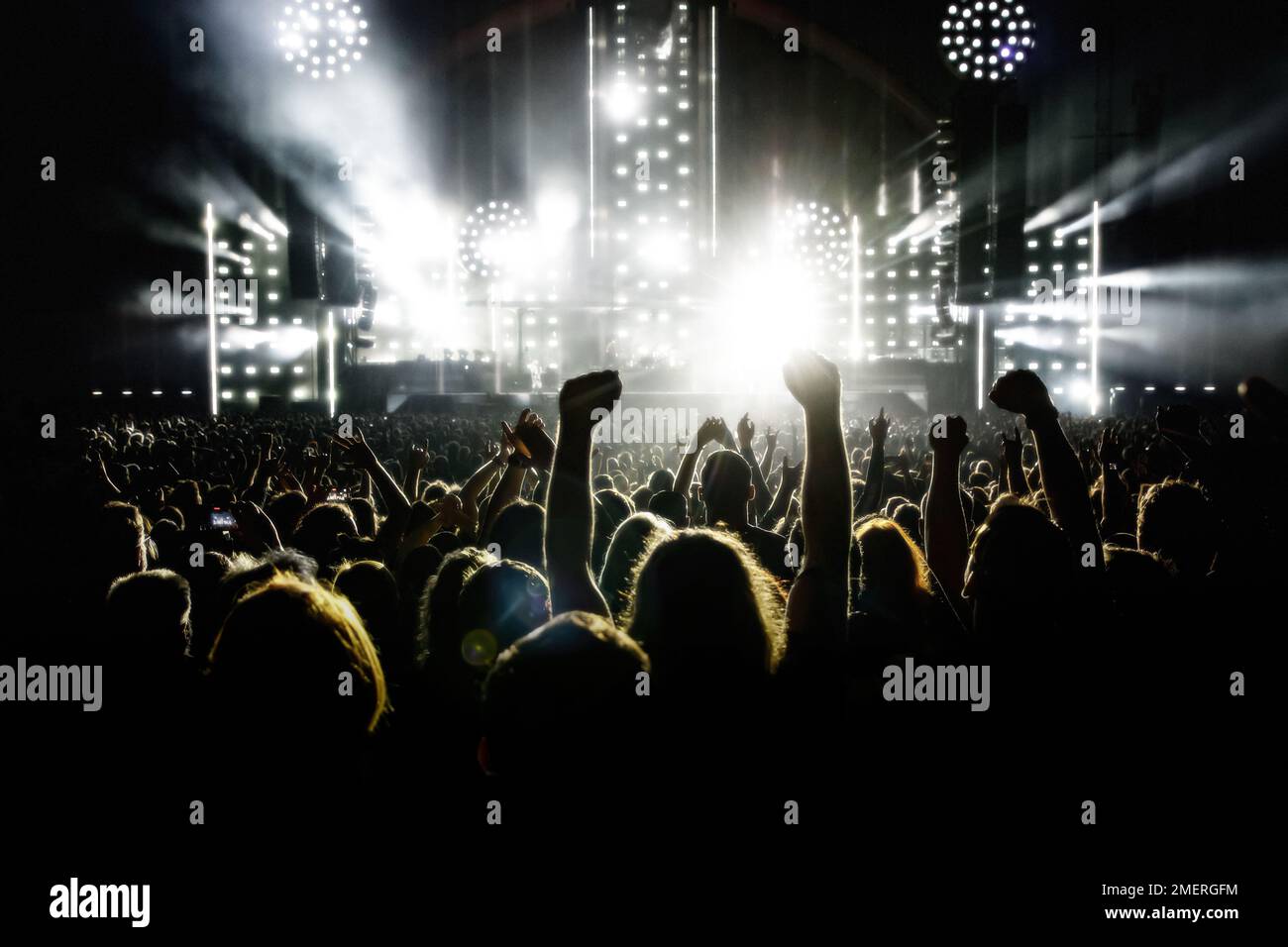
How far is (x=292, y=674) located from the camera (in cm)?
144

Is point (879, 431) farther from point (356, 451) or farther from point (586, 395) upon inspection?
point (586, 395)

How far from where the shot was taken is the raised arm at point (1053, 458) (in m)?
2.76

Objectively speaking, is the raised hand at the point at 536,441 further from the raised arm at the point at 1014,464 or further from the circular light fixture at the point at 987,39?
the circular light fixture at the point at 987,39

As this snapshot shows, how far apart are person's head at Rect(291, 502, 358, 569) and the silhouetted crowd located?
0.05 feet

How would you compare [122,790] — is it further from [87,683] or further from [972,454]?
[972,454]

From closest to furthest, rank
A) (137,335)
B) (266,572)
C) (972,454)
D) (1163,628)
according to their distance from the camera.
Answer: (1163,628) → (266,572) → (972,454) → (137,335)

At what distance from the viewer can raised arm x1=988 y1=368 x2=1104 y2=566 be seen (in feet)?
9.07

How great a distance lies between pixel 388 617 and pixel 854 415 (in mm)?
21839

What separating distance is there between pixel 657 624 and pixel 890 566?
3.84 ft

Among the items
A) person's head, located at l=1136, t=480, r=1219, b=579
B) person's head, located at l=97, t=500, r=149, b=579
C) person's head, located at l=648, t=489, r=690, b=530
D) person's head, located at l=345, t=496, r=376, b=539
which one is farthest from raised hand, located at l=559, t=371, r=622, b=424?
person's head, located at l=345, t=496, r=376, b=539

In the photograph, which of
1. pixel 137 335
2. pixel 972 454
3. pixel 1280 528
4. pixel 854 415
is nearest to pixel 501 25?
pixel 137 335

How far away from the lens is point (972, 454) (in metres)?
11.4

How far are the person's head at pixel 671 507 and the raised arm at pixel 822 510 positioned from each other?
1706mm

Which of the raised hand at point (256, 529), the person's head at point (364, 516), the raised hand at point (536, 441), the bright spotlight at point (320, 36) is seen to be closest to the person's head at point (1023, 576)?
the raised hand at point (536, 441)
